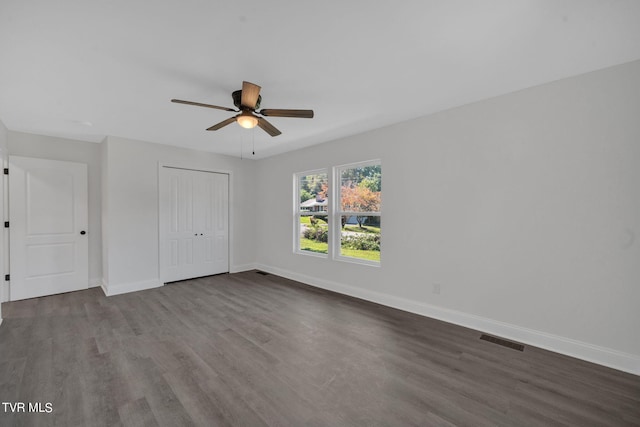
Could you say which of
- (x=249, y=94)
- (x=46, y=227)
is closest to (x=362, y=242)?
(x=249, y=94)

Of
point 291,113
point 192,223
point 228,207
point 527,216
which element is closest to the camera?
point 291,113

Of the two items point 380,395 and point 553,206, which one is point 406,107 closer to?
point 553,206

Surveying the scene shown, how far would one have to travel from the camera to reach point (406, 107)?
10.4ft

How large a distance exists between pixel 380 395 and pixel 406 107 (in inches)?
114

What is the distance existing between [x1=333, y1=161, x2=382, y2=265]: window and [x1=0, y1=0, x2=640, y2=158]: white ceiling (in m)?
1.16

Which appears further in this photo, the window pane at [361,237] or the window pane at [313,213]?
the window pane at [313,213]

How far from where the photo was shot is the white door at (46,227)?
3.99m

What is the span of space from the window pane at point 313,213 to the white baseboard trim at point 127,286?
2654 millimetres

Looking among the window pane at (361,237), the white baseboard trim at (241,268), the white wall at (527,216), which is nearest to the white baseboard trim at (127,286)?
the white baseboard trim at (241,268)

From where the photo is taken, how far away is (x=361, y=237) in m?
4.27

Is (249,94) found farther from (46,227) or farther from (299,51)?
(46,227)

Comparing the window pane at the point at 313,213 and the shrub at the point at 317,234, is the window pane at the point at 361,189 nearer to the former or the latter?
the window pane at the point at 313,213

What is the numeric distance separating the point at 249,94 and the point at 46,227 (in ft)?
14.2

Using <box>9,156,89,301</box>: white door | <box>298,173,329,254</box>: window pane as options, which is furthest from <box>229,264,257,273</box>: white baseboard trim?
<box>9,156,89,301</box>: white door
